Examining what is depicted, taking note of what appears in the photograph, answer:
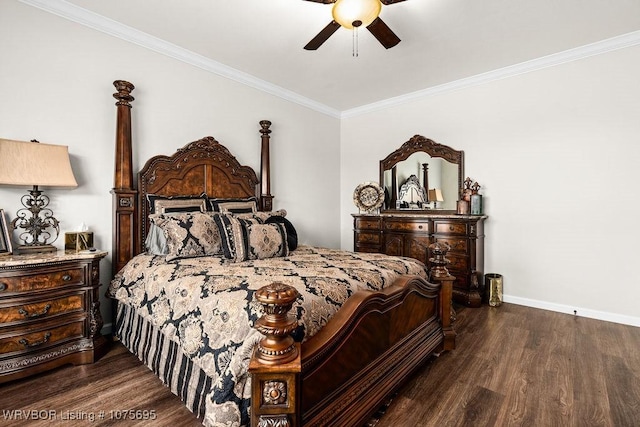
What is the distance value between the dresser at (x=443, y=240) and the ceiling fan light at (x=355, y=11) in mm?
2406

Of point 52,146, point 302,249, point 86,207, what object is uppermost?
point 52,146

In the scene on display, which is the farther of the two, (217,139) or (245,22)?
(217,139)

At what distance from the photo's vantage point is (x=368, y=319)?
1.61 metres

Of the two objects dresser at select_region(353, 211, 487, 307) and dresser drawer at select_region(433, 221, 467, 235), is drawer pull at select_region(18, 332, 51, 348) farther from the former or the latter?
dresser drawer at select_region(433, 221, 467, 235)

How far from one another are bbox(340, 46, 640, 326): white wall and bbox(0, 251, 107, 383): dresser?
13.4 feet

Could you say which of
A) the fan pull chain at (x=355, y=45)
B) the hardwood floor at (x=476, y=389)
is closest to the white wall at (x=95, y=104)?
the hardwood floor at (x=476, y=389)

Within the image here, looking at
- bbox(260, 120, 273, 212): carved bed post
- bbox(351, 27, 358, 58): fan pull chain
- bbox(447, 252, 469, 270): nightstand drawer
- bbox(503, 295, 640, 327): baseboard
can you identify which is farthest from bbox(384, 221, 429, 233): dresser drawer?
bbox(351, 27, 358, 58): fan pull chain

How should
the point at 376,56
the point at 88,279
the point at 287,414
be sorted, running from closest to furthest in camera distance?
the point at 287,414
the point at 88,279
the point at 376,56

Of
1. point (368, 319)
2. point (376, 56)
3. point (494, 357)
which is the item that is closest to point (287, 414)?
point (368, 319)

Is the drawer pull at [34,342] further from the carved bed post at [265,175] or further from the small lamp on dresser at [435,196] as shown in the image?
the small lamp on dresser at [435,196]

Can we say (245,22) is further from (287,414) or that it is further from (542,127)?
(542,127)

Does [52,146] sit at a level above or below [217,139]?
below

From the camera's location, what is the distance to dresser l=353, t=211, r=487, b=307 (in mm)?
3449

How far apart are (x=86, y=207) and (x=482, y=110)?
4.36m
